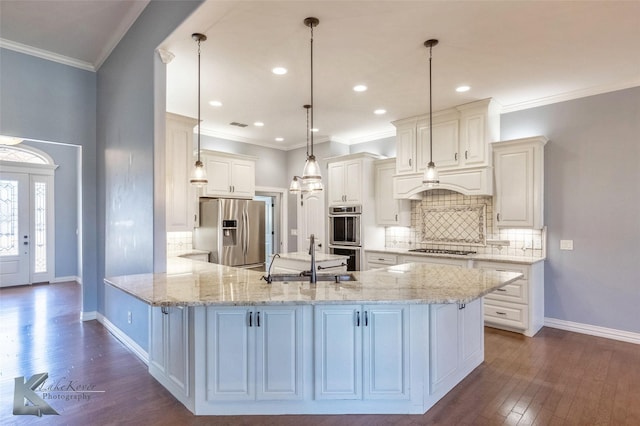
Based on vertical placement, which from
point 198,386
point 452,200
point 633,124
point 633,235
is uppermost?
point 633,124

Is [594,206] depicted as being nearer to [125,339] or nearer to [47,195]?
[125,339]

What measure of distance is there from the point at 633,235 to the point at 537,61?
225cm

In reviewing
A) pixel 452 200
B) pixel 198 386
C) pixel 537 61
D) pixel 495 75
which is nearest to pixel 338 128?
pixel 452 200

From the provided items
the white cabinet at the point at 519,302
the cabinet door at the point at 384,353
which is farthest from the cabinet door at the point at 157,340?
the white cabinet at the point at 519,302

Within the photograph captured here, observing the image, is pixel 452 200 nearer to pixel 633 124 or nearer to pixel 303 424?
pixel 633 124

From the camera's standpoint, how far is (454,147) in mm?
4688

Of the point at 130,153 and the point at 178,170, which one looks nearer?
the point at 130,153

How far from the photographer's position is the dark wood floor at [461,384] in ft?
7.59

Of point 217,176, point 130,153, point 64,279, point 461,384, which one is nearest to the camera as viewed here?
point 461,384

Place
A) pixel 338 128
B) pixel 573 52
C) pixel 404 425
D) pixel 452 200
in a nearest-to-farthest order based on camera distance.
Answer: pixel 404 425, pixel 573 52, pixel 452 200, pixel 338 128

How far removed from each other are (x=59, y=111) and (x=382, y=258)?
4.64 m

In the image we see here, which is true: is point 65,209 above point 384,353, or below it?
above

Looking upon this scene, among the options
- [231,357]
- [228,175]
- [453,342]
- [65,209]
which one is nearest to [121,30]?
[228,175]

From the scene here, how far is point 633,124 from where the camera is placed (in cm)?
382
